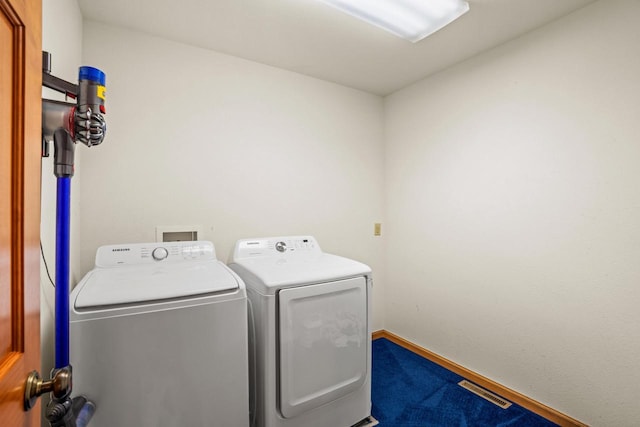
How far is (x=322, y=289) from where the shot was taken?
1.55m

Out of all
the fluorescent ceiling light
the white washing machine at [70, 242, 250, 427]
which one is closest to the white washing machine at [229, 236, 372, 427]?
the white washing machine at [70, 242, 250, 427]

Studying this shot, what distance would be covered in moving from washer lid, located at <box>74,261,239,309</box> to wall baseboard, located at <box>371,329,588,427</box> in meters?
1.87

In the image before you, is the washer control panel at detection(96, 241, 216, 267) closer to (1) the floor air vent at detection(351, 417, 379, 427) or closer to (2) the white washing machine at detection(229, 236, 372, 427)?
(2) the white washing machine at detection(229, 236, 372, 427)

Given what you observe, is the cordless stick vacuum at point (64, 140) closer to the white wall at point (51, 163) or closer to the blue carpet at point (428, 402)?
the white wall at point (51, 163)

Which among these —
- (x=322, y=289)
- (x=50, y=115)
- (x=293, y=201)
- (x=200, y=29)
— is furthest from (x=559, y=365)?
(x=200, y=29)

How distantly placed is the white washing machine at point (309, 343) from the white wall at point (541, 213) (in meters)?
0.97

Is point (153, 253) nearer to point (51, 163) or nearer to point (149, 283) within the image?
point (149, 283)

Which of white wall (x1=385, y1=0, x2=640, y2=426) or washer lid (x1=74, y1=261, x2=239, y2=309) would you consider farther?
white wall (x1=385, y1=0, x2=640, y2=426)

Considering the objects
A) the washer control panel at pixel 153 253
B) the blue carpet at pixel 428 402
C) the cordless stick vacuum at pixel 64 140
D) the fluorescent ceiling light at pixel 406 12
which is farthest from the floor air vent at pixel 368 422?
the fluorescent ceiling light at pixel 406 12

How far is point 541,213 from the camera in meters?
1.83

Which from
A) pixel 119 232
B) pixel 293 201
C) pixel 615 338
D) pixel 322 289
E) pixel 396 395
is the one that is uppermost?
pixel 293 201

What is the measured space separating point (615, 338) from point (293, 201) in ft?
6.79

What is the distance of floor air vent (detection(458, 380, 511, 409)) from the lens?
1.91 meters

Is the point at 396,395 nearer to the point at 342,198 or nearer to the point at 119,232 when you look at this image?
the point at 342,198
